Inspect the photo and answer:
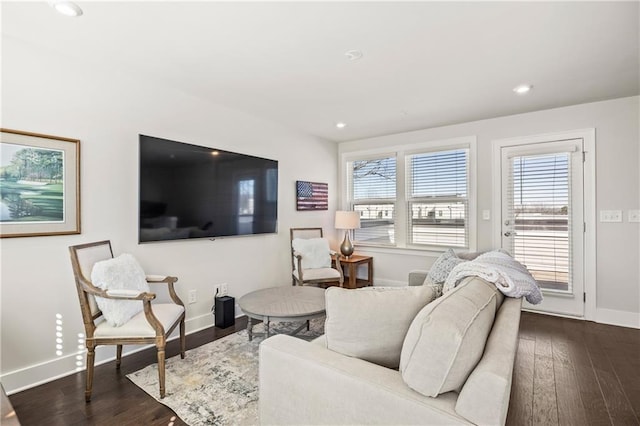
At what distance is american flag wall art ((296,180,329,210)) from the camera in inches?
176

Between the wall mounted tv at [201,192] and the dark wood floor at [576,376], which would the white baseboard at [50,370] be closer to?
the wall mounted tv at [201,192]

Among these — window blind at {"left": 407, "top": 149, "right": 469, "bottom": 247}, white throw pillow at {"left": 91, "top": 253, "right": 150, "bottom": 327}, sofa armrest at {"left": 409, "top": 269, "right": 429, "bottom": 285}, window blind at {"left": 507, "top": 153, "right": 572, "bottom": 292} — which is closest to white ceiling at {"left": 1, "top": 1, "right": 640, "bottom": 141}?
window blind at {"left": 507, "top": 153, "right": 572, "bottom": 292}

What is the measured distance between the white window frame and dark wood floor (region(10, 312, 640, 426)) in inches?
63.1

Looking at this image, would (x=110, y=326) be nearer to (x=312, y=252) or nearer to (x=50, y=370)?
(x=50, y=370)

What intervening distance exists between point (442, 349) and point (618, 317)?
364 cm

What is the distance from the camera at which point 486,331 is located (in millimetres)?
1215

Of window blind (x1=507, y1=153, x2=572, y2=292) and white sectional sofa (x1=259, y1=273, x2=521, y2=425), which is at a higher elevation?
window blind (x1=507, y1=153, x2=572, y2=292)

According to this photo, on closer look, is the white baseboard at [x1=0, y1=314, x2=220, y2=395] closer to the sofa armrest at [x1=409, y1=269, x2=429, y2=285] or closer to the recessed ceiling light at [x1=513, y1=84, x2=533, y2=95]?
the sofa armrest at [x1=409, y1=269, x2=429, y2=285]

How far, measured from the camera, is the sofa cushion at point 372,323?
131cm

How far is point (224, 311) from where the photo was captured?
10.7 ft

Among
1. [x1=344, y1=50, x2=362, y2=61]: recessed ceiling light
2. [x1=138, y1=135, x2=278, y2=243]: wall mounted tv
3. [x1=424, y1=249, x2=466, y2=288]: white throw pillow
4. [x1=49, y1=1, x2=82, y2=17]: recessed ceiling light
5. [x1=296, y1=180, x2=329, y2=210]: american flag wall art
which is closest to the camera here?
[x1=49, y1=1, x2=82, y2=17]: recessed ceiling light

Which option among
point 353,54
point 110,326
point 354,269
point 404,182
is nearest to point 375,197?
point 404,182

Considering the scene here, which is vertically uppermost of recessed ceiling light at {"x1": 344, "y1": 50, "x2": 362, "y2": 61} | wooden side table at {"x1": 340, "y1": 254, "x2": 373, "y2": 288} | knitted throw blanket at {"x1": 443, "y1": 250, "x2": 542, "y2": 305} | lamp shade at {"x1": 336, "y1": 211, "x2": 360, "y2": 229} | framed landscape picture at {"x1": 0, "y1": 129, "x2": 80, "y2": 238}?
recessed ceiling light at {"x1": 344, "y1": 50, "x2": 362, "y2": 61}

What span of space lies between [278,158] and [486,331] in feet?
11.1
